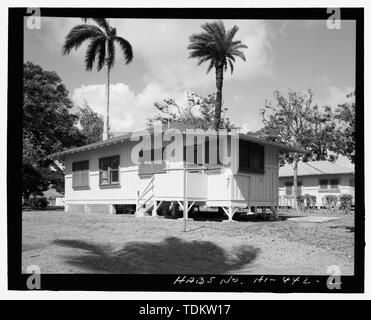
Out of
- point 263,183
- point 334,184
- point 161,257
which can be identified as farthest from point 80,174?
point 334,184

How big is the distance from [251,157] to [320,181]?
86.4ft

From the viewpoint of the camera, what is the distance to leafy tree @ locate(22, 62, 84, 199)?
1659 cm

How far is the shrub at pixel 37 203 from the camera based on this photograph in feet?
77.0

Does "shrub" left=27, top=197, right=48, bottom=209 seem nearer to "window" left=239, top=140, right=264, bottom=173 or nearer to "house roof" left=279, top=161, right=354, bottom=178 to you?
"window" left=239, top=140, right=264, bottom=173

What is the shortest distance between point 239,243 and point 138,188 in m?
9.30

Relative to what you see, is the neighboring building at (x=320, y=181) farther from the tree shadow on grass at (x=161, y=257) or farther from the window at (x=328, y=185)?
the tree shadow on grass at (x=161, y=257)

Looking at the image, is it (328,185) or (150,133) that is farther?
(328,185)

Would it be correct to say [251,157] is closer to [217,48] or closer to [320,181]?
[217,48]

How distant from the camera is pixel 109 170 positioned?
21.0m

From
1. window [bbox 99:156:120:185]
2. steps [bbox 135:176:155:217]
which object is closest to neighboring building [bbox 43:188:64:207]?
window [bbox 99:156:120:185]

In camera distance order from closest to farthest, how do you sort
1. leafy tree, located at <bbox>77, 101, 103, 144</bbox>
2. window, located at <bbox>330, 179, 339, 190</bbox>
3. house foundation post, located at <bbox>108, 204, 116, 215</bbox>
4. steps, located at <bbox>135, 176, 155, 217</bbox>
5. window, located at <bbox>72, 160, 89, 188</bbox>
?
steps, located at <bbox>135, 176, 155, 217</bbox>, house foundation post, located at <bbox>108, 204, 116, 215</bbox>, window, located at <bbox>72, 160, 89, 188</bbox>, window, located at <bbox>330, 179, 339, 190</bbox>, leafy tree, located at <bbox>77, 101, 103, 144</bbox>

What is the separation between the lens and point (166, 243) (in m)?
10.5

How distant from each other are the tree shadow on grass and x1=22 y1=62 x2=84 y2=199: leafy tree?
706cm

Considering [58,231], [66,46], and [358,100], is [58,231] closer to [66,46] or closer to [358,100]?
[66,46]
